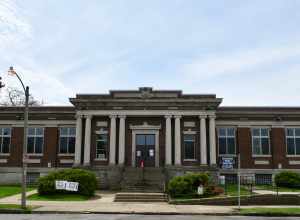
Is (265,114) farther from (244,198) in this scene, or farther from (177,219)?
(177,219)

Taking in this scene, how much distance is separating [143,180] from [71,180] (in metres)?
6.63

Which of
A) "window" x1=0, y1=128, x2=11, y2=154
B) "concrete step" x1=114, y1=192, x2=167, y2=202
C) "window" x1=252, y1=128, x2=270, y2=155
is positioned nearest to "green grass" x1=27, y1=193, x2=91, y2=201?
"concrete step" x1=114, y1=192, x2=167, y2=202

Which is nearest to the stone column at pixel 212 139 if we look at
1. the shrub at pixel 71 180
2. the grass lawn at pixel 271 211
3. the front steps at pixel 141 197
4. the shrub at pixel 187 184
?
the shrub at pixel 187 184

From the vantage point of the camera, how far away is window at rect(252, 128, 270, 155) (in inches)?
1489

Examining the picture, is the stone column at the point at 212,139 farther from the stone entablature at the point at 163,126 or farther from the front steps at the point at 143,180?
the front steps at the point at 143,180

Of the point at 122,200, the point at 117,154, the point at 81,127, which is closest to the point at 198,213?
the point at 122,200

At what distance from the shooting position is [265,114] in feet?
124

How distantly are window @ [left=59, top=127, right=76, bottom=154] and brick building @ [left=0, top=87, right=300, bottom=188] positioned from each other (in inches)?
4.0

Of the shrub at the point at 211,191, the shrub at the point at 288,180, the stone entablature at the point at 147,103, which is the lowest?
the shrub at the point at 211,191

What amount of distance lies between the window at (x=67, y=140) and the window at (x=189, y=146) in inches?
Answer: 444

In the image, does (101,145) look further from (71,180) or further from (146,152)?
(71,180)

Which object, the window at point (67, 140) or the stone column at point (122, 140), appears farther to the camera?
the window at point (67, 140)

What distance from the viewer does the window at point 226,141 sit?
38.1 m

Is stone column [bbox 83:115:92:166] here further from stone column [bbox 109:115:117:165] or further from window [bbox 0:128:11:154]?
window [bbox 0:128:11:154]
